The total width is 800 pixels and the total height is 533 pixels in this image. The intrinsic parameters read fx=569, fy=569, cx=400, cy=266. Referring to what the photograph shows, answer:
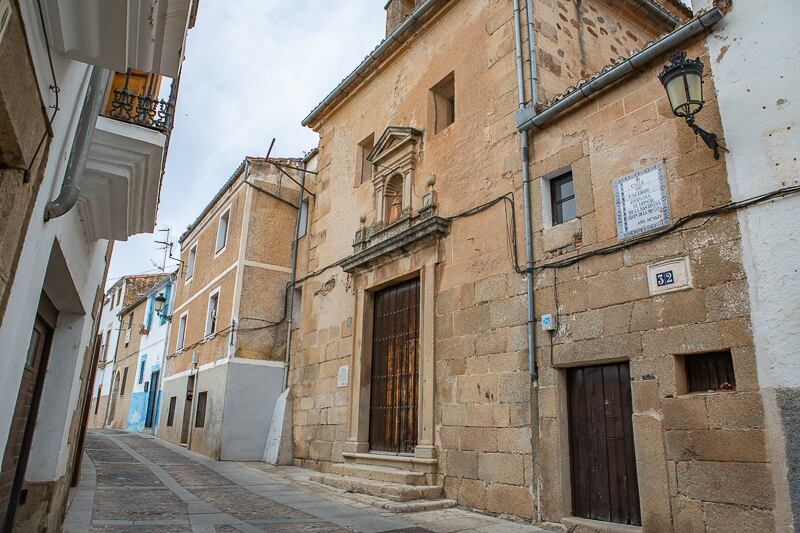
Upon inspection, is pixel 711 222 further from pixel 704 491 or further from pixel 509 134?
pixel 509 134

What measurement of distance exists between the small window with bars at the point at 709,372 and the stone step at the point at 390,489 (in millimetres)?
3513

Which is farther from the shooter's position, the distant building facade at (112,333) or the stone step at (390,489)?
the distant building facade at (112,333)

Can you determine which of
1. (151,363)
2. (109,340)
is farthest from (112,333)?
(151,363)

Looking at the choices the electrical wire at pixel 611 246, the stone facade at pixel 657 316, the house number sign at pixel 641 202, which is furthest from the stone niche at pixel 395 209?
the house number sign at pixel 641 202

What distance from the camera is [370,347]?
9.66 meters

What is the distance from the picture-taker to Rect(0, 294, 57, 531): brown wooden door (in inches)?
155

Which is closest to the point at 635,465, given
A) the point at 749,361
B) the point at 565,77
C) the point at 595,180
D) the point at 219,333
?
the point at 749,361

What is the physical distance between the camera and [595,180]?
20.4ft

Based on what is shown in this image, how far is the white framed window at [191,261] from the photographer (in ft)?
58.2

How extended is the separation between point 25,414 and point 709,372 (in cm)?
559

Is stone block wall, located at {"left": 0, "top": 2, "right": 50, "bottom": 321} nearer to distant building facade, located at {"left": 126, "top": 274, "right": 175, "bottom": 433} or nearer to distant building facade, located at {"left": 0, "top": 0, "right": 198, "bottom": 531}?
distant building facade, located at {"left": 0, "top": 0, "right": 198, "bottom": 531}

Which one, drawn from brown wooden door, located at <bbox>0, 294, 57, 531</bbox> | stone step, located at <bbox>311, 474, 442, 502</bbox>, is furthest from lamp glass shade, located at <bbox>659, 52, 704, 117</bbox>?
brown wooden door, located at <bbox>0, 294, 57, 531</bbox>

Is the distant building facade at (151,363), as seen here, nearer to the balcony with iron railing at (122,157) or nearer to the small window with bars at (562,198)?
the balcony with iron railing at (122,157)

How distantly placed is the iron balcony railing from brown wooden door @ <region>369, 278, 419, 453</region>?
519cm
